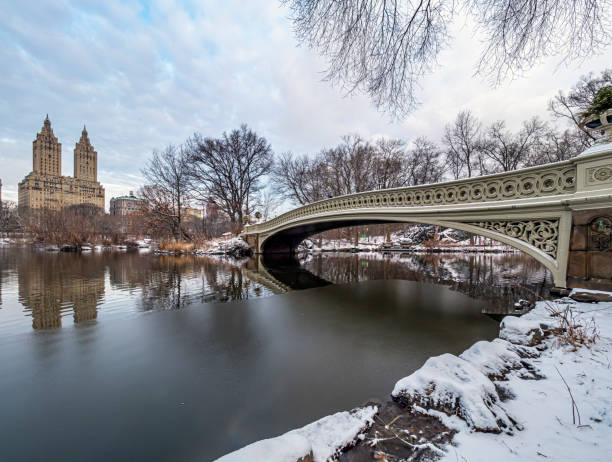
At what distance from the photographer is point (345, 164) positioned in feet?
94.8

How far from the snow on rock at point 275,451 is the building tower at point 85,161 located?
126 meters

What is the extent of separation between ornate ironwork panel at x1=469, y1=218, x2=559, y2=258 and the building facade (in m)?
92.2

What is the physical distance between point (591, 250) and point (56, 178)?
11994 centimetres

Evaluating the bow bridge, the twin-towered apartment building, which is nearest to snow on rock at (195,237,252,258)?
the bow bridge

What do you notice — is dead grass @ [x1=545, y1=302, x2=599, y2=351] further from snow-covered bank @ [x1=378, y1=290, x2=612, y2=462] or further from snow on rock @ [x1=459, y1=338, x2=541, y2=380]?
snow on rock @ [x1=459, y1=338, x2=541, y2=380]

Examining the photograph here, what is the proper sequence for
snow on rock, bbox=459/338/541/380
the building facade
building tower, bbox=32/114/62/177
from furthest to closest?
1. building tower, bbox=32/114/62/177
2. the building facade
3. snow on rock, bbox=459/338/541/380

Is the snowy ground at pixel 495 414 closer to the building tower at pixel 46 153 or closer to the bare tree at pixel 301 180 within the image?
the bare tree at pixel 301 180

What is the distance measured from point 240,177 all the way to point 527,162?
1154 inches

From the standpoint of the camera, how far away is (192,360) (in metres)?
3.08

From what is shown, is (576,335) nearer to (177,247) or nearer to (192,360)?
(192,360)

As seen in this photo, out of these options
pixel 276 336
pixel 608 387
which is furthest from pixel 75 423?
pixel 608 387

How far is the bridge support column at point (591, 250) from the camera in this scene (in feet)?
13.1

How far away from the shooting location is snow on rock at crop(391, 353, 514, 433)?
1302 mm

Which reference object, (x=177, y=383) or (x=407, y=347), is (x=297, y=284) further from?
(x=177, y=383)
